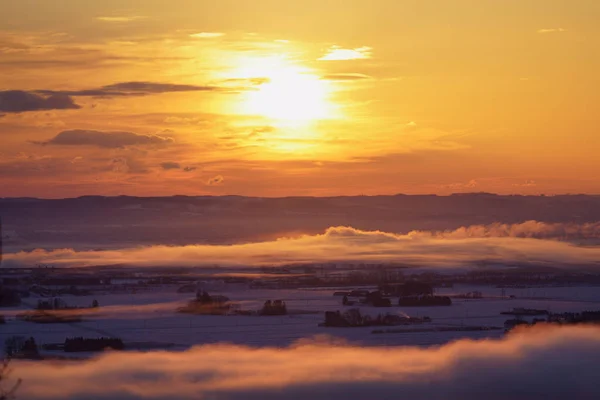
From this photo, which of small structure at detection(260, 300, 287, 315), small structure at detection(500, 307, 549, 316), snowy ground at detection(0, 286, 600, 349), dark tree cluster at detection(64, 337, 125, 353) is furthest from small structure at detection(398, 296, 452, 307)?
dark tree cluster at detection(64, 337, 125, 353)

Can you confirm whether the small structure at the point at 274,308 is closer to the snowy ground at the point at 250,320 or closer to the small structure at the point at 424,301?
the snowy ground at the point at 250,320

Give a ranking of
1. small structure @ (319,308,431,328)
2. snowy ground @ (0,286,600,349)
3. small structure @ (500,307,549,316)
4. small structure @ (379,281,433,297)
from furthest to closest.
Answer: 1. small structure @ (379,281,433,297)
2. small structure @ (500,307,549,316)
3. small structure @ (319,308,431,328)
4. snowy ground @ (0,286,600,349)

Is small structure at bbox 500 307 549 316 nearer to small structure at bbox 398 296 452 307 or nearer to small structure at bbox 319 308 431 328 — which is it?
small structure at bbox 398 296 452 307

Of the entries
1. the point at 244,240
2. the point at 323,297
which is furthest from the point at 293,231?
the point at 323,297

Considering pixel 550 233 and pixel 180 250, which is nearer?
pixel 180 250

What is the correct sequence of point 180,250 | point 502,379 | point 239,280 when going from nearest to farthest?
1. point 502,379
2. point 239,280
3. point 180,250

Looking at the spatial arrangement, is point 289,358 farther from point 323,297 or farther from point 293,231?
point 293,231

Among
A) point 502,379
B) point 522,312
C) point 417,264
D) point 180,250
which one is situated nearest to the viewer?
point 502,379

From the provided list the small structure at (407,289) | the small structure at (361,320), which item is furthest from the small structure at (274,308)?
the small structure at (407,289)
